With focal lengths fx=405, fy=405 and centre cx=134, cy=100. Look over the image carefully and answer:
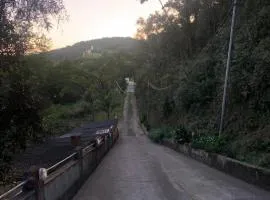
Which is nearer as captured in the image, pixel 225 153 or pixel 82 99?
pixel 225 153

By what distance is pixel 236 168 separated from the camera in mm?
14320

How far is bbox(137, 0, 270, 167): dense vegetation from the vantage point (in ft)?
58.7

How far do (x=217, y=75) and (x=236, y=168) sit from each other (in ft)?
46.5

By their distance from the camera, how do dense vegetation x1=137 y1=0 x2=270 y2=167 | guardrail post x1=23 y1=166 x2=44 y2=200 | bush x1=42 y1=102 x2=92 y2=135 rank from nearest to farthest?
1. guardrail post x1=23 y1=166 x2=44 y2=200
2. dense vegetation x1=137 y1=0 x2=270 y2=167
3. bush x1=42 y1=102 x2=92 y2=135

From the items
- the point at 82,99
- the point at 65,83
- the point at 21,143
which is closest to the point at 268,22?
the point at 21,143

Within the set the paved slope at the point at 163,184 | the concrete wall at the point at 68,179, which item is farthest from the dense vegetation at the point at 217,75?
the concrete wall at the point at 68,179

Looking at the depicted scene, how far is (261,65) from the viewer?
1823cm

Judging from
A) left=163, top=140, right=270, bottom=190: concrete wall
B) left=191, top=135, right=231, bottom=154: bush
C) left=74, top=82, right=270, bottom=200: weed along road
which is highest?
left=191, top=135, right=231, bottom=154: bush

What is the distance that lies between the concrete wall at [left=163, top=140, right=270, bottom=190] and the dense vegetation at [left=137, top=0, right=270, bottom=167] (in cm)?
38

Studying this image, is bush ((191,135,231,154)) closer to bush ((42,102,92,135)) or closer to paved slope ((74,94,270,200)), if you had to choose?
paved slope ((74,94,270,200))

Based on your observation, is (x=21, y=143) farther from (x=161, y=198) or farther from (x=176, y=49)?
(x=176, y=49)

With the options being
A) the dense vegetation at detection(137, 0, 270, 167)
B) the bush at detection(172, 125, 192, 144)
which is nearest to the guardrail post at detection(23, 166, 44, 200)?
the dense vegetation at detection(137, 0, 270, 167)

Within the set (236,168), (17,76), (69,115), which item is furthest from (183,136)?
(69,115)

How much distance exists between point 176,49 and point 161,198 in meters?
39.7
